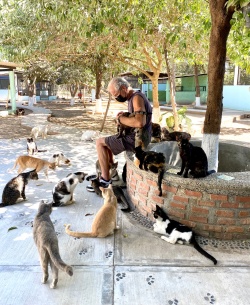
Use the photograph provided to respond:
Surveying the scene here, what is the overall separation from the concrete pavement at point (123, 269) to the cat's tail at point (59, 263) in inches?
11.0

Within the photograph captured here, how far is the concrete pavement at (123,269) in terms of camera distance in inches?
100

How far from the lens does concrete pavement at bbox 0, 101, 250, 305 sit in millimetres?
2551

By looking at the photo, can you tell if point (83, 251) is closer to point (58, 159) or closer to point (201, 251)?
point (201, 251)

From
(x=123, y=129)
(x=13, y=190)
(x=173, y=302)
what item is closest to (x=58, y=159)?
(x=13, y=190)

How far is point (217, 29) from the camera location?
3.92 metres

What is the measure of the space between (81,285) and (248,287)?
1.55m

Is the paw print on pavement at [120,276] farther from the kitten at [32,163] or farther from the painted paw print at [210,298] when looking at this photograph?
the kitten at [32,163]

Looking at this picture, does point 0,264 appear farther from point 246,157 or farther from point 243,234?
point 246,157

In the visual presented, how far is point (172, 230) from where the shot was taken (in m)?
3.42

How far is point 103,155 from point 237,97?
825 inches

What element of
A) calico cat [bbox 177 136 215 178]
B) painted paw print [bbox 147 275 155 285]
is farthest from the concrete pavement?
calico cat [bbox 177 136 215 178]

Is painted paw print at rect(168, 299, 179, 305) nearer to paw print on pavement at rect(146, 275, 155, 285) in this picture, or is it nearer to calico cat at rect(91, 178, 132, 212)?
paw print on pavement at rect(146, 275, 155, 285)

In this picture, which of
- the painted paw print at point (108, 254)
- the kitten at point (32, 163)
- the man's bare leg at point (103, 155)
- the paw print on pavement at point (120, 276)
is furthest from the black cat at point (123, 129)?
the kitten at point (32, 163)

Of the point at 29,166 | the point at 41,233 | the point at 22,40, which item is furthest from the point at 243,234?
the point at 22,40
